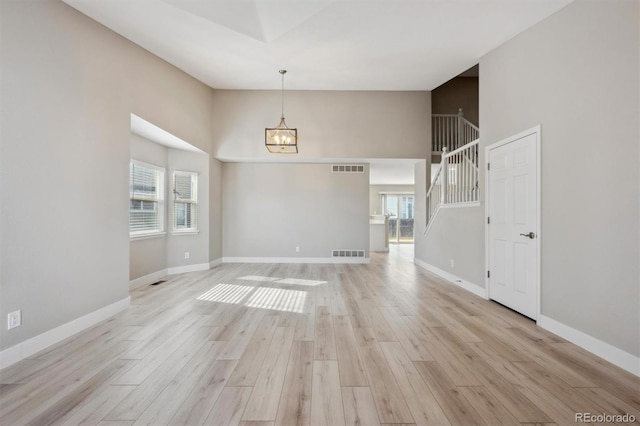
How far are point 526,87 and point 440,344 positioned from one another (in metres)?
3.19

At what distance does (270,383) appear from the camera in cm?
205

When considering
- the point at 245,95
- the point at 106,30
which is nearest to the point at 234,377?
the point at 106,30

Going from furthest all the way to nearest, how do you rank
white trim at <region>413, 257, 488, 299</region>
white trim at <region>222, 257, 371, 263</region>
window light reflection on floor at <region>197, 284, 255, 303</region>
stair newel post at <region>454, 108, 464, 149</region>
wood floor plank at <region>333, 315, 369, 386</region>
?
white trim at <region>222, 257, 371, 263</region>
stair newel post at <region>454, 108, 464, 149</region>
white trim at <region>413, 257, 488, 299</region>
window light reflection on floor at <region>197, 284, 255, 303</region>
wood floor plank at <region>333, 315, 369, 386</region>

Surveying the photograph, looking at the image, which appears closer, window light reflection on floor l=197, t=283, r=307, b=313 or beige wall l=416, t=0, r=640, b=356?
beige wall l=416, t=0, r=640, b=356

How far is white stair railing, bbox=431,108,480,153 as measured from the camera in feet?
22.2

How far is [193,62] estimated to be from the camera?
15.6ft

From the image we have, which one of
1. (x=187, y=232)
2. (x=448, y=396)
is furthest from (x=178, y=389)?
(x=187, y=232)

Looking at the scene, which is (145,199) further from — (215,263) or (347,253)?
(347,253)

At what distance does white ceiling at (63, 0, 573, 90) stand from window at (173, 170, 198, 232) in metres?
2.03

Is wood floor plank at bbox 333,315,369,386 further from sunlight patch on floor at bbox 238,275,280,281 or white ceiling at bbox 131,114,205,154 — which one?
white ceiling at bbox 131,114,205,154

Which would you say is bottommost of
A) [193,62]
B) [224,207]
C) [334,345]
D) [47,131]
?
[334,345]

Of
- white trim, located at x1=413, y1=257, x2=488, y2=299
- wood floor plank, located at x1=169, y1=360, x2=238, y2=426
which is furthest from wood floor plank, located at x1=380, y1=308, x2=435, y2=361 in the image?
white trim, located at x1=413, y1=257, x2=488, y2=299

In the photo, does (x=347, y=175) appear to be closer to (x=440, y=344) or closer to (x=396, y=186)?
(x=440, y=344)

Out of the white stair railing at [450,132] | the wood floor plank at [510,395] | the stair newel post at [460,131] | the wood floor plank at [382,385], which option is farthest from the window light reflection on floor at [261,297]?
the stair newel post at [460,131]
